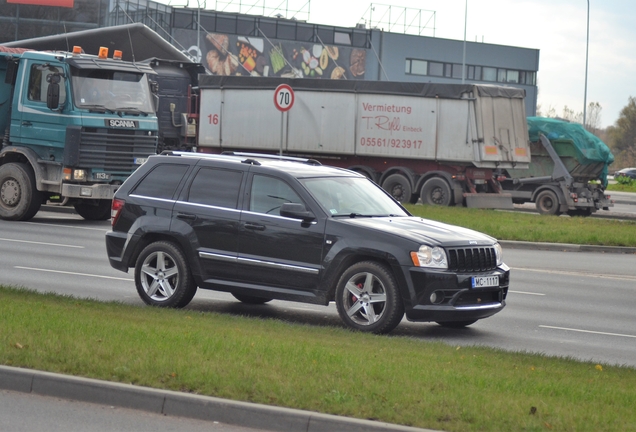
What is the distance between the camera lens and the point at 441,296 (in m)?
9.84

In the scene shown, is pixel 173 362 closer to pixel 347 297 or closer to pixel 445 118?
pixel 347 297

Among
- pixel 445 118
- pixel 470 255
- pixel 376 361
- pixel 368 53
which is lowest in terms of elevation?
pixel 376 361

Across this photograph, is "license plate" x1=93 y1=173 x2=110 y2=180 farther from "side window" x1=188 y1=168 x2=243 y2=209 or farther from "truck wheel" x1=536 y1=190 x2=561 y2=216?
"truck wheel" x1=536 y1=190 x2=561 y2=216

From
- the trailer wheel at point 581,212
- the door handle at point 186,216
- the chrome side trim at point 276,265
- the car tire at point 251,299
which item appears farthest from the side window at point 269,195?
the trailer wheel at point 581,212

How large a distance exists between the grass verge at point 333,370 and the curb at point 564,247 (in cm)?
1182

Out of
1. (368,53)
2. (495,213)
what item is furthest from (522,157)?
(368,53)

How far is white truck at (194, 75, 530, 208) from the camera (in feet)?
95.7

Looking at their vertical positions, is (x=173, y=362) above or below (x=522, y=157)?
below

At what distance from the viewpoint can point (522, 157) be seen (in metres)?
29.8

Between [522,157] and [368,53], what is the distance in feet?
155

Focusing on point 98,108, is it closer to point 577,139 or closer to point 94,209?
point 94,209

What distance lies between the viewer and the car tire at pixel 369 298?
9.79m

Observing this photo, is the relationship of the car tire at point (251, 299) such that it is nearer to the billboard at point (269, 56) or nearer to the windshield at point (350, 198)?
the windshield at point (350, 198)

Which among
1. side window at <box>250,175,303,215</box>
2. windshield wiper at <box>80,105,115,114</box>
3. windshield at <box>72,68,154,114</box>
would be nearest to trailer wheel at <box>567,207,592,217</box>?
windshield at <box>72,68,154,114</box>
